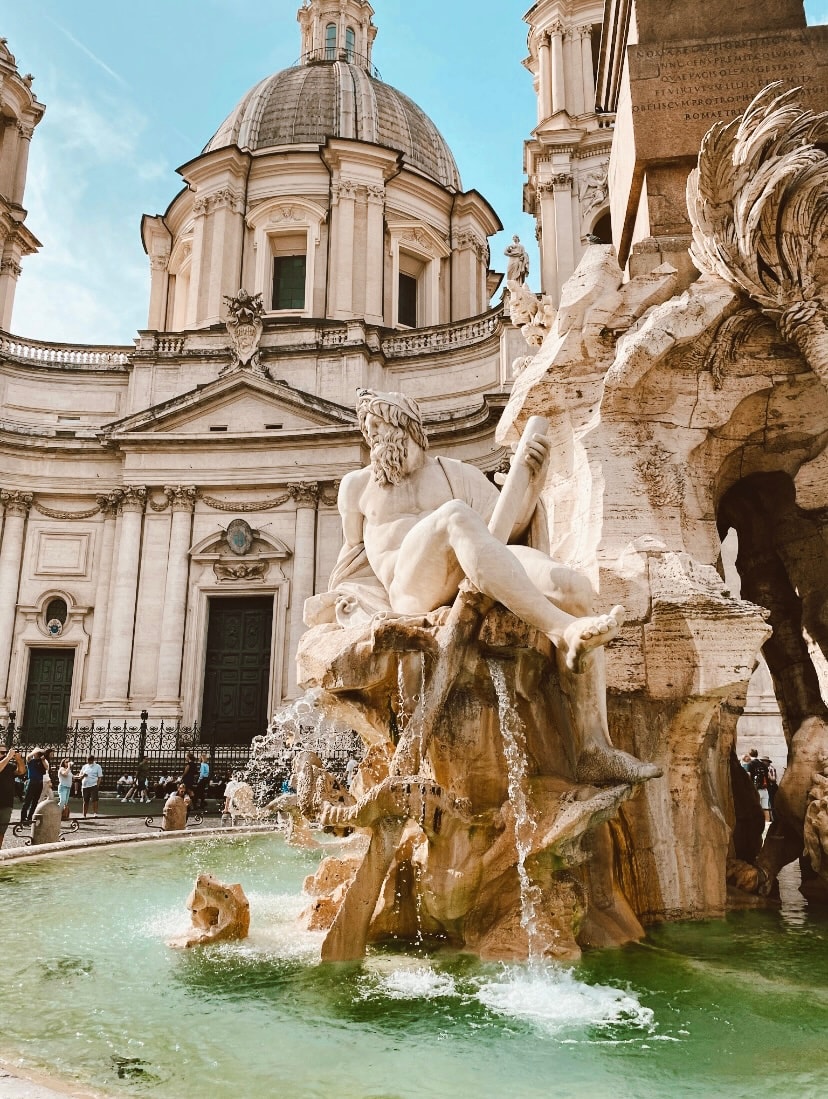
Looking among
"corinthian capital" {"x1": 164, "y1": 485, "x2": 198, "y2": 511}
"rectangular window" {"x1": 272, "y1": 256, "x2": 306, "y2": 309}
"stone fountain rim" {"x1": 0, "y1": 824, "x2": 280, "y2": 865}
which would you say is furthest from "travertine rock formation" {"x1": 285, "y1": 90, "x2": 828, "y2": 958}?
"rectangular window" {"x1": 272, "y1": 256, "x2": 306, "y2": 309}

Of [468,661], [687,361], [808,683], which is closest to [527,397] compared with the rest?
[687,361]

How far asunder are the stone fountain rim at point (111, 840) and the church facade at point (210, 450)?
13.2m

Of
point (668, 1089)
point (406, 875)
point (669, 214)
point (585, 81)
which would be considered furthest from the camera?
point (585, 81)

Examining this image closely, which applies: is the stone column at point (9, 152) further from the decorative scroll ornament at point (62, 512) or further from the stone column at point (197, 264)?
the decorative scroll ornament at point (62, 512)

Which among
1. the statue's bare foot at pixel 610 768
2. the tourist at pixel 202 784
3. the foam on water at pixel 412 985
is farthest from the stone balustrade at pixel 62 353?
the foam on water at pixel 412 985

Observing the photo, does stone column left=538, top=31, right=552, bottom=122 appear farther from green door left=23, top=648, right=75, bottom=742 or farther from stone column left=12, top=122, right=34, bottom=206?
green door left=23, top=648, right=75, bottom=742

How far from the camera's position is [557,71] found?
26594mm

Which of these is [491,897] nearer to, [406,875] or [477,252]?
[406,875]

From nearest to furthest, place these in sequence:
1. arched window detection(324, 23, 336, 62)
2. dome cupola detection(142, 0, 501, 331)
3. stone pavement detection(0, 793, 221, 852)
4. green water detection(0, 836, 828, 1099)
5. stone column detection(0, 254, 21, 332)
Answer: green water detection(0, 836, 828, 1099) < stone pavement detection(0, 793, 221, 852) < stone column detection(0, 254, 21, 332) < dome cupola detection(142, 0, 501, 331) < arched window detection(324, 23, 336, 62)

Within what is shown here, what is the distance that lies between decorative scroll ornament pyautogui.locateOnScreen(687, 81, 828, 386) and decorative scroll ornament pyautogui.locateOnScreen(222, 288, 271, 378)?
22906mm

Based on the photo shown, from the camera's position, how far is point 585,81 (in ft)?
86.4

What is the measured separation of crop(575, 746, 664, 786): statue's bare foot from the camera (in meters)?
4.22

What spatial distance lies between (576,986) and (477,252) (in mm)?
33901

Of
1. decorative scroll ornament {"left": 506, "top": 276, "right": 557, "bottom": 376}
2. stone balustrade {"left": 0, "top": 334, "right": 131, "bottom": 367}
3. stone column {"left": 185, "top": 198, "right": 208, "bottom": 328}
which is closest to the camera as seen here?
decorative scroll ornament {"left": 506, "top": 276, "right": 557, "bottom": 376}
